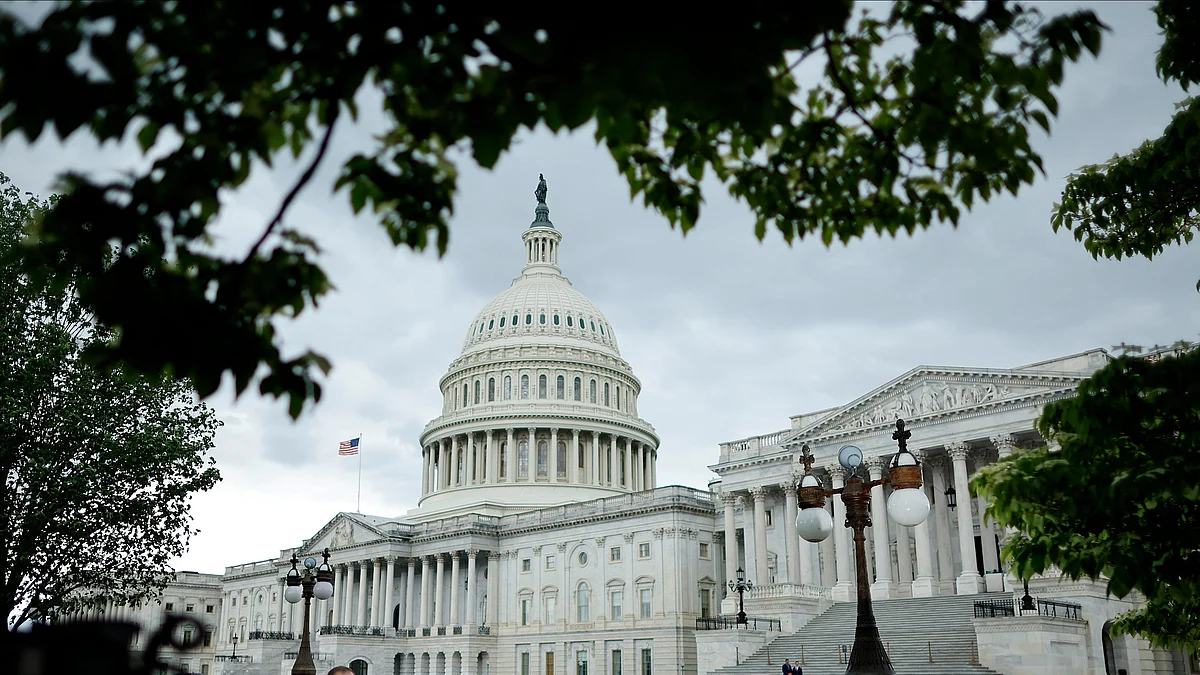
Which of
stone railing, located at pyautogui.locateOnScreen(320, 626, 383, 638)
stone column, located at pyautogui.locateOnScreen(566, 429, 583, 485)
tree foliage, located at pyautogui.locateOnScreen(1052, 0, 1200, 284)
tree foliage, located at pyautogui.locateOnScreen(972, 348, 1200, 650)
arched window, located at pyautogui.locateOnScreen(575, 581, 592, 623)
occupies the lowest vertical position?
stone railing, located at pyautogui.locateOnScreen(320, 626, 383, 638)

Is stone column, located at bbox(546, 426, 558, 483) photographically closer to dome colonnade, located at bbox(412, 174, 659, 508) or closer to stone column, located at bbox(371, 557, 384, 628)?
dome colonnade, located at bbox(412, 174, 659, 508)

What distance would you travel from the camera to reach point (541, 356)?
347 feet

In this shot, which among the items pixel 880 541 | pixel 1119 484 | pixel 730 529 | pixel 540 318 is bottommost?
pixel 1119 484

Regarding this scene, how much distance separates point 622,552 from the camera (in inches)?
3086

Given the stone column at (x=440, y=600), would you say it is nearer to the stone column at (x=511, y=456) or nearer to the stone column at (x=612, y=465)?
the stone column at (x=511, y=456)

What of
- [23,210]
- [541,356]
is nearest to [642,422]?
[541,356]

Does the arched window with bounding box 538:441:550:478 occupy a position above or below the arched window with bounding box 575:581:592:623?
above

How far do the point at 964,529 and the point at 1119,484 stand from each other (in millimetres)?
48973

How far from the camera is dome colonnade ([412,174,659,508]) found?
101188 millimetres

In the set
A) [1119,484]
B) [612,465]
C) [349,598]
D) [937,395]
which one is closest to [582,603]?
[612,465]

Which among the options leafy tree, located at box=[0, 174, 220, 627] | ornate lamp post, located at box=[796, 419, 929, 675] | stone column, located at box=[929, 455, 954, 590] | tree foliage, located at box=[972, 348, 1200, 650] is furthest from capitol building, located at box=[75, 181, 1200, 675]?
leafy tree, located at box=[0, 174, 220, 627]

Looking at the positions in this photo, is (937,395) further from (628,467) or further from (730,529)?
(628,467)

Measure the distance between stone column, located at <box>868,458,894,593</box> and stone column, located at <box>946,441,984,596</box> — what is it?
3681mm

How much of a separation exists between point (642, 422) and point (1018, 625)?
68334 millimetres
